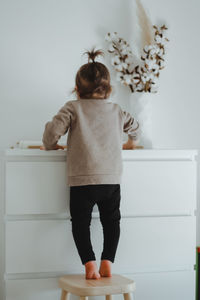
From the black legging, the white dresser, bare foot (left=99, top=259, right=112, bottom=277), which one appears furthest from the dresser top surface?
bare foot (left=99, top=259, right=112, bottom=277)

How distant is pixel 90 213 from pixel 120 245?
20 centimetres

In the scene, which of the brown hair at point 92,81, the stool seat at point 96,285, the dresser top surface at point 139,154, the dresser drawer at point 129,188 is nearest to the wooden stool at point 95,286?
the stool seat at point 96,285

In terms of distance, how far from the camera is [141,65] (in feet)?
7.49

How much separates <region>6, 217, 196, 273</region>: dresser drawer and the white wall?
1.99 feet

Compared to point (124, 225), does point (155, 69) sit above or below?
above

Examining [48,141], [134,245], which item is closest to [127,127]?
[48,141]

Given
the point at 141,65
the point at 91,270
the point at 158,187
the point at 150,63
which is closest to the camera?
the point at 91,270

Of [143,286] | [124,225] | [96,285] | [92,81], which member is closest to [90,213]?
[124,225]

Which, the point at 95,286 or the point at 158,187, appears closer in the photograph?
the point at 95,286

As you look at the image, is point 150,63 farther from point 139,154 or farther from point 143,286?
point 143,286

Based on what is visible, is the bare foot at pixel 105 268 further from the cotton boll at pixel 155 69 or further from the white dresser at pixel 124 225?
the cotton boll at pixel 155 69

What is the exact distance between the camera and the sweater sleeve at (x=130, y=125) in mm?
1791

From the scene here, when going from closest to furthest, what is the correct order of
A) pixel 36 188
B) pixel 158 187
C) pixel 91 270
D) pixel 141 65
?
1. pixel 91 270
2. pixel 36 188
3. pixel 158 187
4. pixel 141 65

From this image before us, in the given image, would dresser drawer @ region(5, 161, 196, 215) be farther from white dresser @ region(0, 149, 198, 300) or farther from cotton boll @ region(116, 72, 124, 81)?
cotton boll @ region(116, 72, 124, 81)
